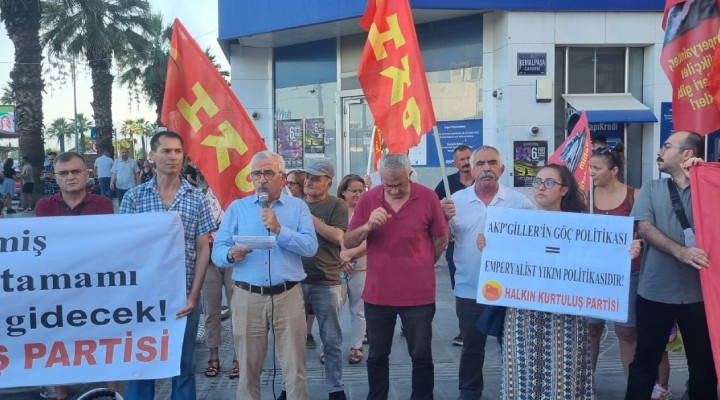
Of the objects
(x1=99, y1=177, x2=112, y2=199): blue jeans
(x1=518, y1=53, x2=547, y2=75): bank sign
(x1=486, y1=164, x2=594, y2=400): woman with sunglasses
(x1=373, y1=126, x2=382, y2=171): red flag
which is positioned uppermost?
(x1=518, y1=53, x2=547, y2=75): bank sign

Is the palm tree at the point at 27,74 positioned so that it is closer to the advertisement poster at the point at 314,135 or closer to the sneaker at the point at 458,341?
the advertisement poster at the point at 314,135

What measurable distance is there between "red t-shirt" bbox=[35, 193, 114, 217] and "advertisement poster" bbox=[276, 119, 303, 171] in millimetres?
10877

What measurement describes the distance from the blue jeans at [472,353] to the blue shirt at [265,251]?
1307 mm

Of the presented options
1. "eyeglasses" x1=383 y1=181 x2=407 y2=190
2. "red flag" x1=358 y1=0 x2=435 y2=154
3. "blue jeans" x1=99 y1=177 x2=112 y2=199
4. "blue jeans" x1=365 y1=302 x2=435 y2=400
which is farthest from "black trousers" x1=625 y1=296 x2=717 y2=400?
"blue jeans" x1=99 y1=177 x2=112 y2=199

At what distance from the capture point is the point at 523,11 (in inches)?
453

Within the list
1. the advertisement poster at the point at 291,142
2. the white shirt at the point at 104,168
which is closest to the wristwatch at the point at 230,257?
the advertisement poster at the point at 291,142

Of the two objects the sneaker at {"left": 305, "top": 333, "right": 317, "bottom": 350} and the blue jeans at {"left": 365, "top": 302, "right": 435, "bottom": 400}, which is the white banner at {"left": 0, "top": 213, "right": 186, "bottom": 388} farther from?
the sneaker at {"left": 305, "top": 333, "right": 317, "bottom": 350}

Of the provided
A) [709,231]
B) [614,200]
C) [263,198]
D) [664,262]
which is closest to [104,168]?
[263,198]

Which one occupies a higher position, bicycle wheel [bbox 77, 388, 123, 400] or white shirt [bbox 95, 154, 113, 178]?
white shirt [bbox 95, 154, 113, 178]

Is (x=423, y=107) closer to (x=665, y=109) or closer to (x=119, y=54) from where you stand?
(x=665, y=109)

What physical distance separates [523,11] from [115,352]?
9.90 metres

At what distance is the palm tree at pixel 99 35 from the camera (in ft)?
77.9

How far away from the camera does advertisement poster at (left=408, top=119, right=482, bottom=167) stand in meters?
12.6

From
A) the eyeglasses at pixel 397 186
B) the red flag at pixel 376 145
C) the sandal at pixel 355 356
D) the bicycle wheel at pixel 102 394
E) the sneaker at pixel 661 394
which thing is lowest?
the sandal at pixel 355 356
